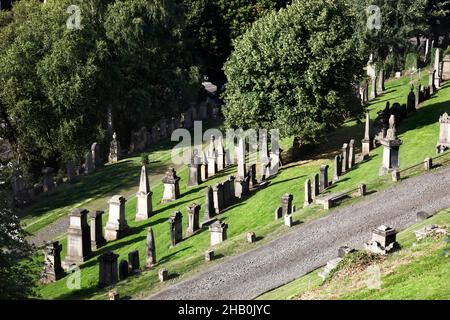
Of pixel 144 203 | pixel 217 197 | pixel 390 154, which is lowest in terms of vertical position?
pixel 144 203

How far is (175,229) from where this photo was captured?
29891mm

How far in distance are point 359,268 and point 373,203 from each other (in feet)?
24.4

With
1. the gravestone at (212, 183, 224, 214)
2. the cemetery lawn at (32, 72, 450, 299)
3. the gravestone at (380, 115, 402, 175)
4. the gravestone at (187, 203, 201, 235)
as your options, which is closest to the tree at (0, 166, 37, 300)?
the cemetery lawn at (32, 72, 450, 299)

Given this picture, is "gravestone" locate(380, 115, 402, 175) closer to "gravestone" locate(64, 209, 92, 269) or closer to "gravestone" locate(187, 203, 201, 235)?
"gravestone" locate(187, 203, 201, 235)

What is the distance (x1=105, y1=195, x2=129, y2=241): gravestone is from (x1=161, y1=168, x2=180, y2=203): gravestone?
14.7 feet

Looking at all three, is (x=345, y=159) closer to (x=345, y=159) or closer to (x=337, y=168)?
(x=345, y=159)

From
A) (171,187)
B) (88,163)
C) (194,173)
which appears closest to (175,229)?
(171,187)

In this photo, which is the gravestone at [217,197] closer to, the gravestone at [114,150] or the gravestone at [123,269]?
the gravestone at [123,269]

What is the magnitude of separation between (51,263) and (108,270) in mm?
4037

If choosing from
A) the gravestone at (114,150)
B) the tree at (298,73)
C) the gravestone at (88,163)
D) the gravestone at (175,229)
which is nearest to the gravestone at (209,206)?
the gravestone at (175,229)

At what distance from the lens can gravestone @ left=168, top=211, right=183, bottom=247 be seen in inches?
1162

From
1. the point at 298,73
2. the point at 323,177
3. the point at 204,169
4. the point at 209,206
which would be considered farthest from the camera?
the point at 204,169

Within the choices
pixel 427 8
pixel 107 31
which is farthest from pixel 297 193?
pixel 427 8
